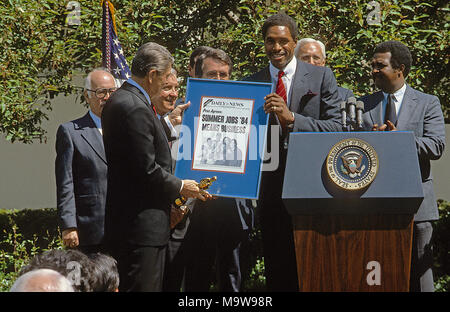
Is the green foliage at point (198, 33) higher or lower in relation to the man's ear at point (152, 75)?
higher

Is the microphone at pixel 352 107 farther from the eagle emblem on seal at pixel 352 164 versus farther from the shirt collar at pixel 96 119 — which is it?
the shirt collar at pixel 96 119

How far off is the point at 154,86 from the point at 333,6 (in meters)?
3.45

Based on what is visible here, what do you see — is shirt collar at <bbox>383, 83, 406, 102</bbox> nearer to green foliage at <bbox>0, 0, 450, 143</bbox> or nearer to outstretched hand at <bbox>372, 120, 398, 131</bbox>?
outstretched hand at <bbox>372, 120, 398, 131</bbox>

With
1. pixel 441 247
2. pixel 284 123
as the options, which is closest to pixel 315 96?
pixel 284 123

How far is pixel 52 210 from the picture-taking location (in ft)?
35.5

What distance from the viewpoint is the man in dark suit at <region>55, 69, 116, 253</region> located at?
4.66 meters

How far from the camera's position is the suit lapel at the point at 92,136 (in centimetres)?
478

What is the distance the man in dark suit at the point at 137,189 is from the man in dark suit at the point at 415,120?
1.48 metres

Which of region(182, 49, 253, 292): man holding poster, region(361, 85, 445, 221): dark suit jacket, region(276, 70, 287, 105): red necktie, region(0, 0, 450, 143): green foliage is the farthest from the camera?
region(0, 0, 450, 143): green foliage

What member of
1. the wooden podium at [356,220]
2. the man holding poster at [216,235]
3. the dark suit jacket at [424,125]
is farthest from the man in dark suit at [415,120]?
the man holding poster at [216,235]

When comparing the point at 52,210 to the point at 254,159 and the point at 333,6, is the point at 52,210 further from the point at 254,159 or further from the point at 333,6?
the point at 254,159

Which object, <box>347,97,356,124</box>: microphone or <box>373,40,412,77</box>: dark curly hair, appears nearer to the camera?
<box>347,97,356,124</box>: microphone

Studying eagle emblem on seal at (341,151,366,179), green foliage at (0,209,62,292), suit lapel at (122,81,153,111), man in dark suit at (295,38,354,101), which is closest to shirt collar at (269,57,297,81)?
suit lapel at (122,81,153,111)

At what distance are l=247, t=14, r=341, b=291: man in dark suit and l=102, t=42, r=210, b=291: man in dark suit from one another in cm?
60
